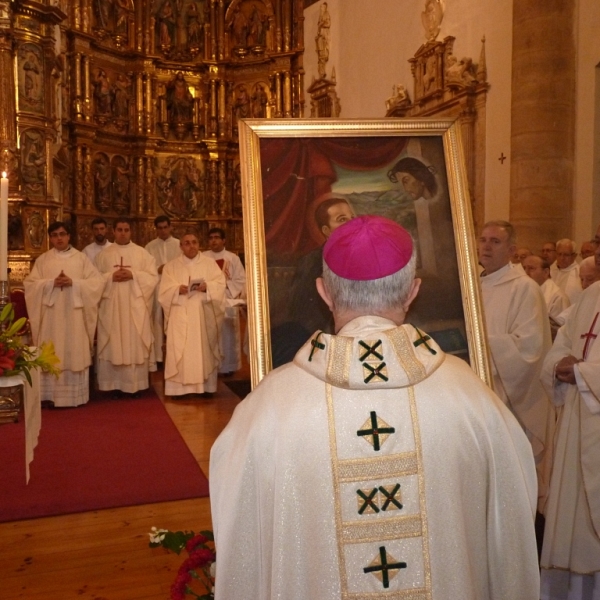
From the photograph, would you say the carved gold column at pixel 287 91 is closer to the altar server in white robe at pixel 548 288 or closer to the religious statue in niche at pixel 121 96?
the religious statue in niche at pixel 121 96

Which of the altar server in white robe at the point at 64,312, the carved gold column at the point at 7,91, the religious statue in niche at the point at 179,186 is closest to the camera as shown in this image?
the altar server in white robe at the point at 64,312

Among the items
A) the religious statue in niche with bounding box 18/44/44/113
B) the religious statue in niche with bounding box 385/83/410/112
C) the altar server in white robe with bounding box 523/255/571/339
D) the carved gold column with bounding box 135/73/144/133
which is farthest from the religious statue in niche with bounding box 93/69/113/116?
the altar server in white robe with bounding box 523/255/571/339

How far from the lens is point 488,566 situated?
75.6 inches

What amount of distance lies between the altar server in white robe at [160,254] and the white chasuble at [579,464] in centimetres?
707

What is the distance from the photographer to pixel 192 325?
9125 mm

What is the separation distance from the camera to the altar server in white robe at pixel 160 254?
10.8m

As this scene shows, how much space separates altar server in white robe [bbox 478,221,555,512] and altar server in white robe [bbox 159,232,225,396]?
16.9 feet

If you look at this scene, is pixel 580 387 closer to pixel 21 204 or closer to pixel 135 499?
pixel 135 499

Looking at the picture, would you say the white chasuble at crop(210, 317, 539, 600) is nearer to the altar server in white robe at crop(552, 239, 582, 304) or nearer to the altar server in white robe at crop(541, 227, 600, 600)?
the altar server in white robe at crop(541, 227, 600, 600)

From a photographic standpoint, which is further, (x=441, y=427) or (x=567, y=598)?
(x=567, y=598)

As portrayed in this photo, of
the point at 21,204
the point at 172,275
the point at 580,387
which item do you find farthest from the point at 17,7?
the point at 580,387

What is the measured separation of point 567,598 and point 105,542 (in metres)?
2.67

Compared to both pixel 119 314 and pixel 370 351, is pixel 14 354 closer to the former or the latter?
pixel 370 351

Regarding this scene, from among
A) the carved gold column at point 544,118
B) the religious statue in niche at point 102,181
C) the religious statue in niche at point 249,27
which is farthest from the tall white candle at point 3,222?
the religious statue in niche at point 249,27
